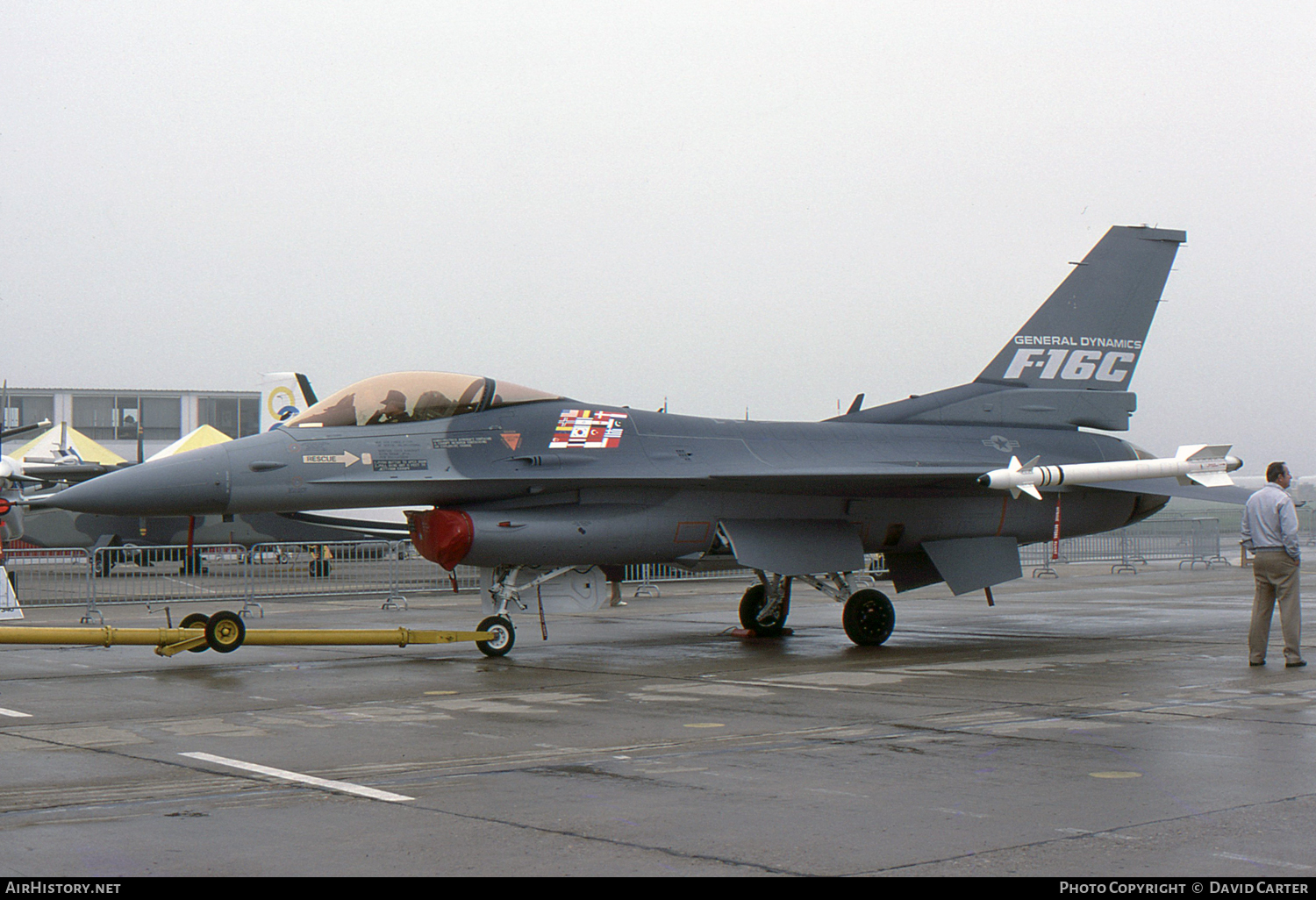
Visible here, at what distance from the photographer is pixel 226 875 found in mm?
4184

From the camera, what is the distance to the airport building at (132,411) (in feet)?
190

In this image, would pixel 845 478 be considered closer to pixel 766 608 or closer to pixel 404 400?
pixel 766 608

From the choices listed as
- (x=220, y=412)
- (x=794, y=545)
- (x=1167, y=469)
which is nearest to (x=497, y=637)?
(x=794, y=545)

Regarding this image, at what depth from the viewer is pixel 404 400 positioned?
11.5 metres

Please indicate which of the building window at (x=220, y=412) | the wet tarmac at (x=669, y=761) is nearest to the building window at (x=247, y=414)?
the building window at (x=220, y=412)

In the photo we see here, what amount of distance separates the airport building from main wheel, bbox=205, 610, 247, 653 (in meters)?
50.1

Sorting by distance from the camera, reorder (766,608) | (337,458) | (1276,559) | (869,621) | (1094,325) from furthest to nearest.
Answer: (1094,325) < (766,608) < (869,621) < (337,458) < (1276,559)

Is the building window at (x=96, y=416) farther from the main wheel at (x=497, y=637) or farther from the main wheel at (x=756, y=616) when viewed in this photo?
the main wheel at (x=497, y=637)

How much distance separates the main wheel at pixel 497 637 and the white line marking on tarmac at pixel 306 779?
4959 millimetres

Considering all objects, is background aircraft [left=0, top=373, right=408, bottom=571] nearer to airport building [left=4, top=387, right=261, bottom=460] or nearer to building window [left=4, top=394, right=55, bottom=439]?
building window [left=4, top=394, right=55, bottom=439]

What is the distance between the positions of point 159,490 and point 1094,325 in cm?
1040
